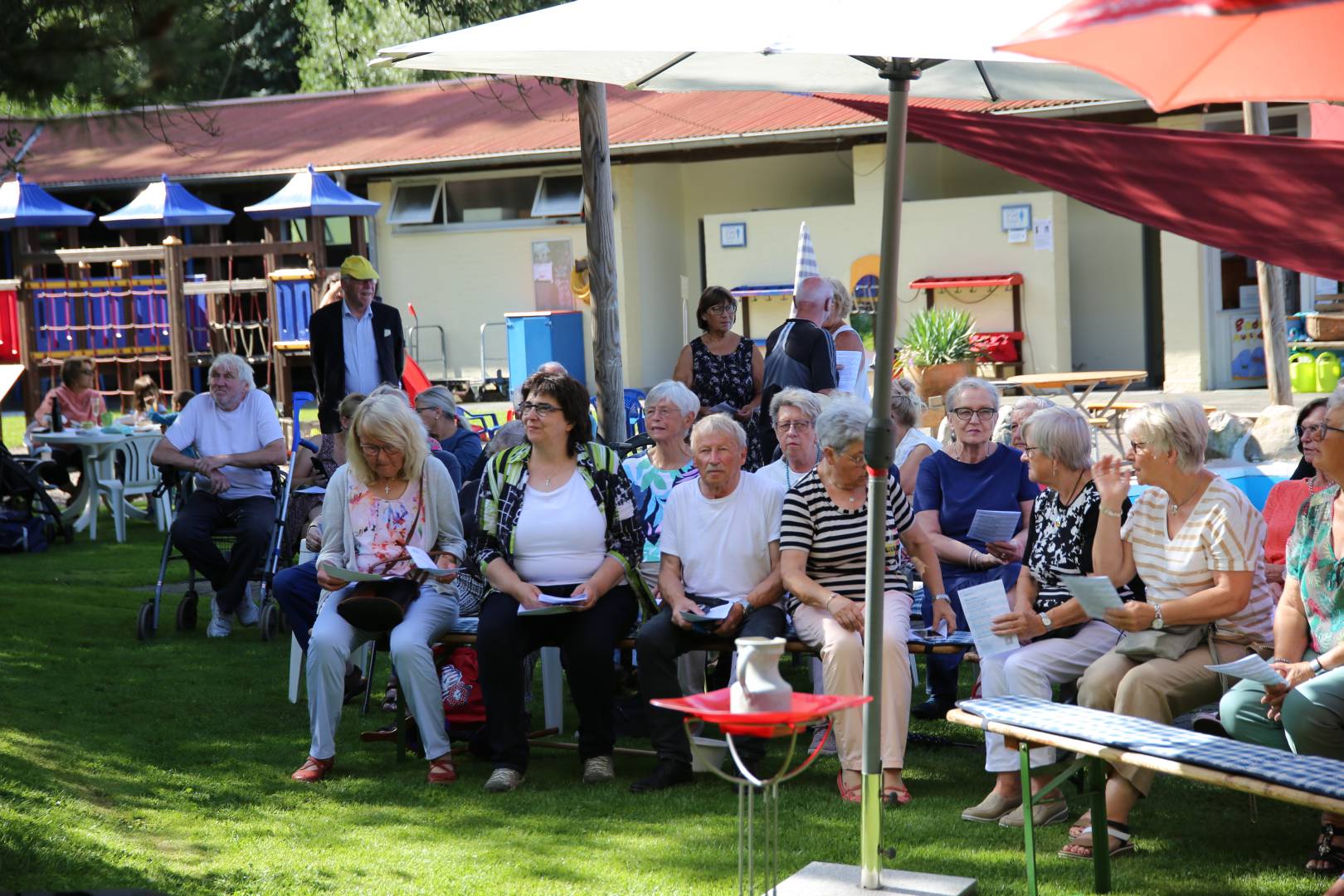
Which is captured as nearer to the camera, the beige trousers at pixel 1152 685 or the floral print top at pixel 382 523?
the beige trousers at pixel 1152 685

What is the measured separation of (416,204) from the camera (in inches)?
822

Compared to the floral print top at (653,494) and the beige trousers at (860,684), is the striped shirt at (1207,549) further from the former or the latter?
the floral print top at (653,494)

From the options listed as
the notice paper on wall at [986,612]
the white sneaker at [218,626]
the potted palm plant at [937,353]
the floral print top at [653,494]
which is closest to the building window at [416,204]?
the potted palm plant at [937,353]

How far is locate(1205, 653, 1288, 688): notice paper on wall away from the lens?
13.2 ft

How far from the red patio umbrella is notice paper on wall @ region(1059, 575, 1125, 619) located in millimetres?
1461

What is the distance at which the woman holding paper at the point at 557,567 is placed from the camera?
535cm

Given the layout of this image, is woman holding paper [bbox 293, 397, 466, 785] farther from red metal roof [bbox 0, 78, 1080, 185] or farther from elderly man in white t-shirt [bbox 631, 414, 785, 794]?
red metal roof [bbox 0, 78, 1080, 185]

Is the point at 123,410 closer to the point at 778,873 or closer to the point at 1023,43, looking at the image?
the point at 778,873

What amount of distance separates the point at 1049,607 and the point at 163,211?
16.1 metres

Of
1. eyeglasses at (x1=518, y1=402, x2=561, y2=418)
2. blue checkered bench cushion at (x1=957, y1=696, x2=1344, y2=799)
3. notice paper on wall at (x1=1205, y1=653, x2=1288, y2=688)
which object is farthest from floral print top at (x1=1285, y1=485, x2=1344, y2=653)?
eyeglasses at (x1=518, y1=402, x2=561, y2=418)

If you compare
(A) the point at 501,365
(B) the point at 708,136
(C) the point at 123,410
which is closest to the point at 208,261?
(C) the point at 123,410

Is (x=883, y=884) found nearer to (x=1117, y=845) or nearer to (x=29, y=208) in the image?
(x=1117, y=845)

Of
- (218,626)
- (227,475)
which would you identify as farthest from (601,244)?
(218,626)

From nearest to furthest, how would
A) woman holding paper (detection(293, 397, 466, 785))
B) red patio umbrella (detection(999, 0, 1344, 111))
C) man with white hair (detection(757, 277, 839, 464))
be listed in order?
red patio umbrella (detection(999, 0, 1344, 111))
woman holding paper (detection(293, 397, 466, 785))
man with white hair (detection(757, 277, 839, 464))
